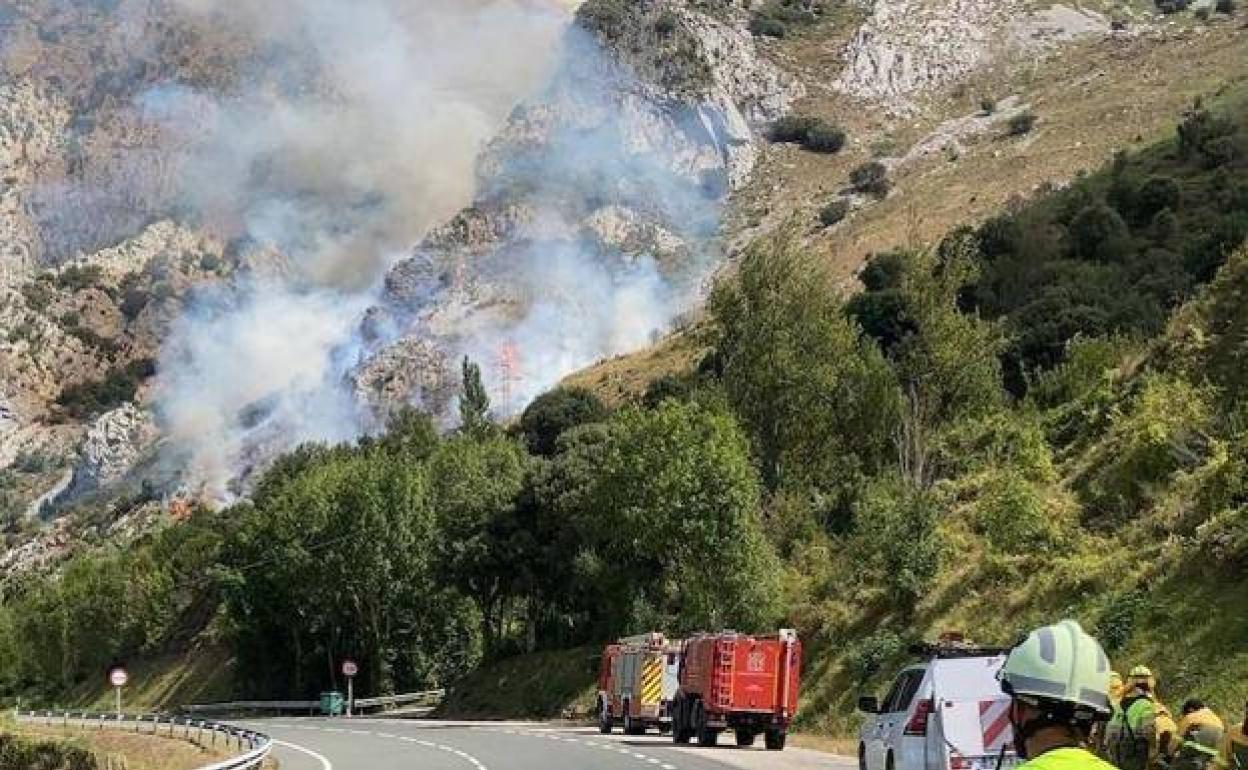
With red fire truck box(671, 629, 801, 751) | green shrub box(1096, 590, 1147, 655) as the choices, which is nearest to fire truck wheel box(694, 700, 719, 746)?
red fire truck box(671, 629, 801, 751)

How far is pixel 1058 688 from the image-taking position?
13.1 feet

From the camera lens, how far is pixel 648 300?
516 feet

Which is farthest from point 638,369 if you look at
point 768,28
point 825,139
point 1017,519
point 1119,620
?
point 1119,620

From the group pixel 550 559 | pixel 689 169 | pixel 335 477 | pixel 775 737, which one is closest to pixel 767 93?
pixel 689 169

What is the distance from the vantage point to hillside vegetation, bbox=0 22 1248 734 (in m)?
37.4

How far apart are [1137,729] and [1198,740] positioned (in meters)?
1.49

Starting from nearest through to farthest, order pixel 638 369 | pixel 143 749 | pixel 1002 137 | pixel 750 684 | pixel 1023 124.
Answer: pixel 750 684 < pixel 143 749 < pixel 638 369 < pixel 1023 124 < pixel 1002 137

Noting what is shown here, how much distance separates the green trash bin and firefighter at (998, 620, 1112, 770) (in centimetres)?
6906

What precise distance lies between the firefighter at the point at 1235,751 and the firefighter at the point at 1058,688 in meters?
5.82

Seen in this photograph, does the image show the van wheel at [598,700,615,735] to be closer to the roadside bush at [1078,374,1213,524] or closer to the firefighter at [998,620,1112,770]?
the roadside bush at [1078,374,1213,524]

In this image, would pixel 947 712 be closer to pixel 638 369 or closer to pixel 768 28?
pixel 638 369

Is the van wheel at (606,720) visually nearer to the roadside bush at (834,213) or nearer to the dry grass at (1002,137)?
the dry grass at (1002,137)

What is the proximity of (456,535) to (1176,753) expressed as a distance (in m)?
56.9

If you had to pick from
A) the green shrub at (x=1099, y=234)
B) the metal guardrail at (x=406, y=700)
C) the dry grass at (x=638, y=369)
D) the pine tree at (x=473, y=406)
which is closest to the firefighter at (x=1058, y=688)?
the metal guardrail at (x=406, y=700)
